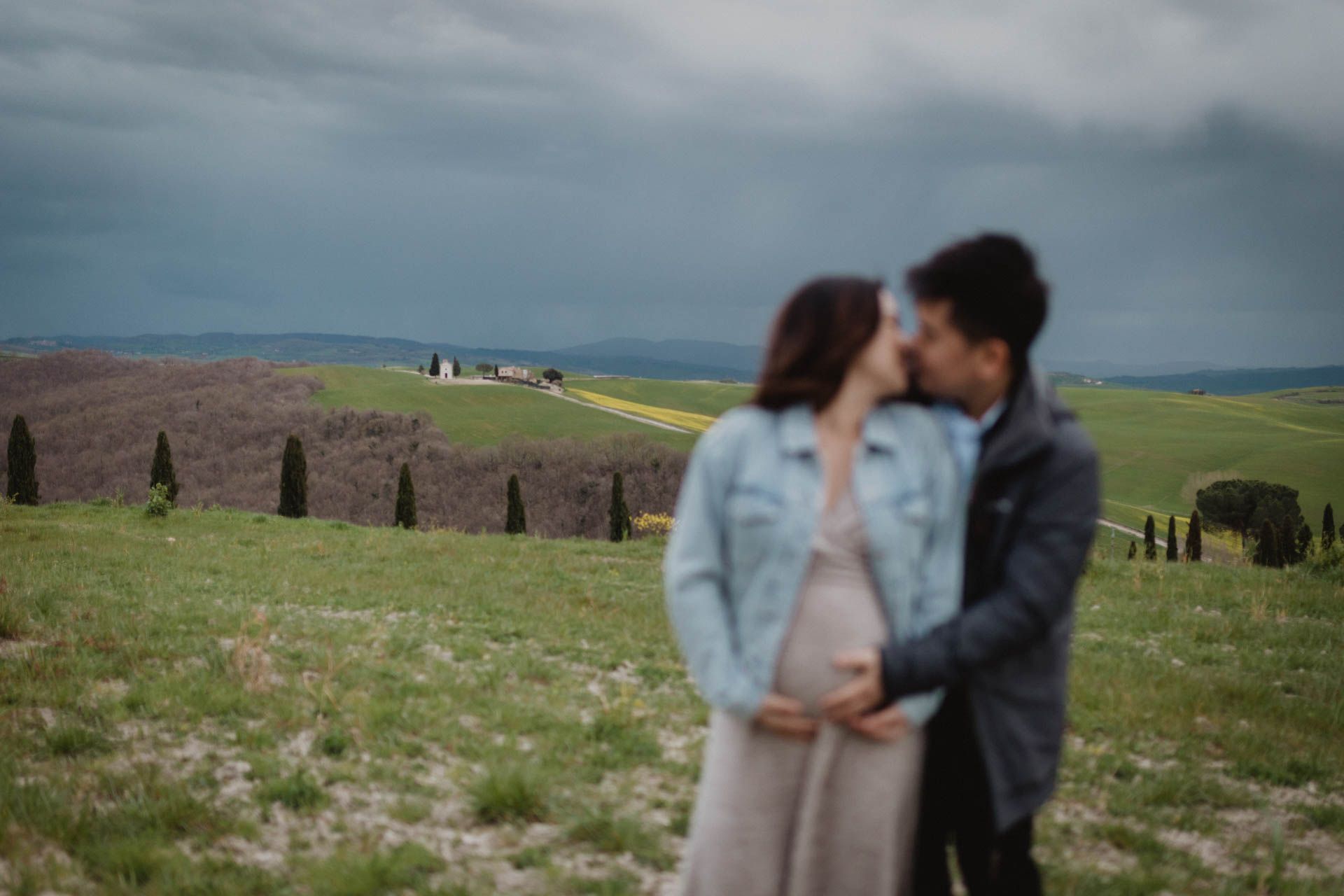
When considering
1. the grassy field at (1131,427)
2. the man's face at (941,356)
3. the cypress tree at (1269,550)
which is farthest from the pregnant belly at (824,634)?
the grassy field at (1131,427)

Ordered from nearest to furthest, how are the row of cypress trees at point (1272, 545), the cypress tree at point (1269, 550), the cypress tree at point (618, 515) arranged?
the row of cypress trees at point (1272, 545), the cypress tree at point (1269, 550), the cypress tree at point (618, 515)

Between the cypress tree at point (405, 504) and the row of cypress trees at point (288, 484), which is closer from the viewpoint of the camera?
the row of cypress trees at point (288, 484)

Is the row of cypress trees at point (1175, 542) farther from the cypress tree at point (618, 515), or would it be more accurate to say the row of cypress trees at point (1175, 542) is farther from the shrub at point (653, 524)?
the cypress tree at point (618, 515)

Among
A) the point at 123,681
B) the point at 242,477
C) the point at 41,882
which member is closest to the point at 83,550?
the point at 123,681

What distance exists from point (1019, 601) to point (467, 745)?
4479mm

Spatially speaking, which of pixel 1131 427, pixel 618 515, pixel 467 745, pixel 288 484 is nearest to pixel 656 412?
pixel 1131 427

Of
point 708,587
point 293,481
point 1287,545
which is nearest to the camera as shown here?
point 708,587

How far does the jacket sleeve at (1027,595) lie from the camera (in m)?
2.33

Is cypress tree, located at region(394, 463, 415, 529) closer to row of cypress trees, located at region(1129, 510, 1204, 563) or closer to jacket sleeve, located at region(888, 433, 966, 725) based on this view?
row of cypress trees, located at region(1129, 510, 1204, 563)

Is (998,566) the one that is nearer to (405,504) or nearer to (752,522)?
(752,522)

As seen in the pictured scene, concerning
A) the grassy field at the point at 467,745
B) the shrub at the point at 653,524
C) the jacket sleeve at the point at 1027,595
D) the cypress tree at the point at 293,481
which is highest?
the jacket sleeve at the point at 1027,595

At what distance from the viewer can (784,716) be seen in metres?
2.40

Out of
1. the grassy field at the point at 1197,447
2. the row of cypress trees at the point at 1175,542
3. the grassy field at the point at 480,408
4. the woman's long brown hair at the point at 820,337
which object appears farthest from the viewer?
the grassy field at the point at 480,408

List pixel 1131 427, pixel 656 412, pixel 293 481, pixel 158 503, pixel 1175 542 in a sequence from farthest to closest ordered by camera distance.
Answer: pixel 1131 427 → pixel 656 412 → pixel 1175 542 → pixel 293 481 → pixel 158 503
